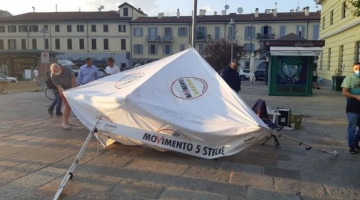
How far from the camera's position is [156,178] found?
4.55m

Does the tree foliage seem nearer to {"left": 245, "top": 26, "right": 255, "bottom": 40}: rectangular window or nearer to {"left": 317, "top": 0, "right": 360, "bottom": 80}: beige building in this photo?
{"left": 317, "top": 0, "right": 360, "bottom": 80}: beige building

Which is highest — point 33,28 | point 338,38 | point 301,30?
point 33,28

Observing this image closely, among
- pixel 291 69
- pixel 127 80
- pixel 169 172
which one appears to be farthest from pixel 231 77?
pixel 291 69

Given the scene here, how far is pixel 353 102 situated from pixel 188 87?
9.60 feet

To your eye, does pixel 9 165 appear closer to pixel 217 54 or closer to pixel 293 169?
pixel 293 169

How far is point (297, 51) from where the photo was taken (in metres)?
15.4

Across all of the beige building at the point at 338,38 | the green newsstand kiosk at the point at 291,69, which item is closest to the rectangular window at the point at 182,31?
the beige building at the point at 338,38

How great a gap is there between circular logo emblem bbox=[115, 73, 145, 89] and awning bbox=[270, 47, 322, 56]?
1104cm

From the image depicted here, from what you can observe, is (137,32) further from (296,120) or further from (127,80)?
(127,80)

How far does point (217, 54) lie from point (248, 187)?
2970 cm

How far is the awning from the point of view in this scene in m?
15.3

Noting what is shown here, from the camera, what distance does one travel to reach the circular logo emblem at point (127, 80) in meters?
5.77

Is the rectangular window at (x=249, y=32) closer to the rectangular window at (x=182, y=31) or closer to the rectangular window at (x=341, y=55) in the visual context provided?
the rectangular window at (x=182, y=31)

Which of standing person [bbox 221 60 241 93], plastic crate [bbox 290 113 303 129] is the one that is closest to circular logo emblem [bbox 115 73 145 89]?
standing person [bbox 221 60 241 93]
